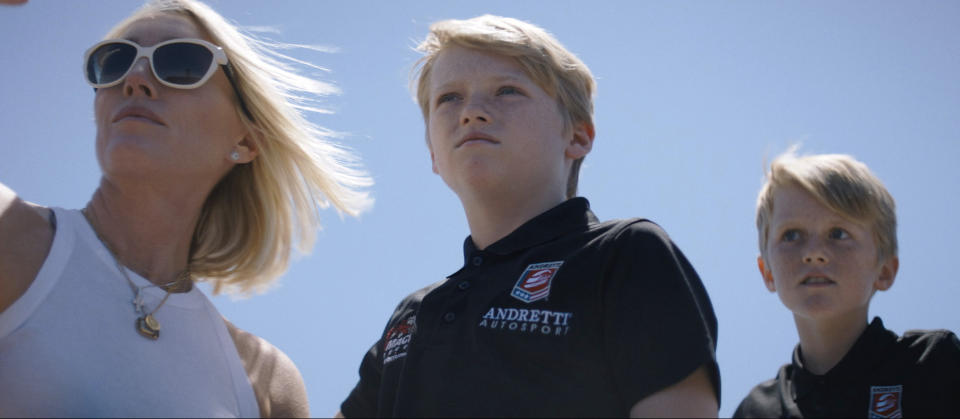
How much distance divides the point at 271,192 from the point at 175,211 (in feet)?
1.85

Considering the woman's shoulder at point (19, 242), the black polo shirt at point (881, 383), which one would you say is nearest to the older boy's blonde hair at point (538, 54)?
the black polo shirt at point (881, 383)

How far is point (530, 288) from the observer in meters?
2.66

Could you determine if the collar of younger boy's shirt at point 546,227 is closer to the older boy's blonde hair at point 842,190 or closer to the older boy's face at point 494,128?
the older boy's face at point 494,128

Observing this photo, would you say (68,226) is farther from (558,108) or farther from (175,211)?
(558,108)

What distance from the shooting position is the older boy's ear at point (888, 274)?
3664mm

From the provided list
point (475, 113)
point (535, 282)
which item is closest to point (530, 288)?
point (535, 282)

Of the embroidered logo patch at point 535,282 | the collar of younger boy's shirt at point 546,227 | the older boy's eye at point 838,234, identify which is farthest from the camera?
the older boy's eye at point 838,234

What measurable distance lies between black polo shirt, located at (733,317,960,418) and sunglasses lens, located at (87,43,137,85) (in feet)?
9.93

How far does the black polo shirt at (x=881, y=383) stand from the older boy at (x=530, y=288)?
1139 millimetres

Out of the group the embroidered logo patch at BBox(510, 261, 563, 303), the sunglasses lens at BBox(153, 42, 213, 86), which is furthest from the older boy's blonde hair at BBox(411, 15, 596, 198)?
the sunglasses lens at BBox(153, 42, 213, 86)

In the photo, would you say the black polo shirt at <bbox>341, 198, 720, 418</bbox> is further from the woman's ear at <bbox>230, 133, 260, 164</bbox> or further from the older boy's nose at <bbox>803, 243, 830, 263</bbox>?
the woman's ear at <bbox>230, 133, 260, 164</bbox>

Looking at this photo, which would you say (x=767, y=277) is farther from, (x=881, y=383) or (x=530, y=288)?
(x=530, y=288)

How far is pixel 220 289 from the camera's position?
4070 millimetres

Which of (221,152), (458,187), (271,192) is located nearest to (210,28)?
(221,152)
